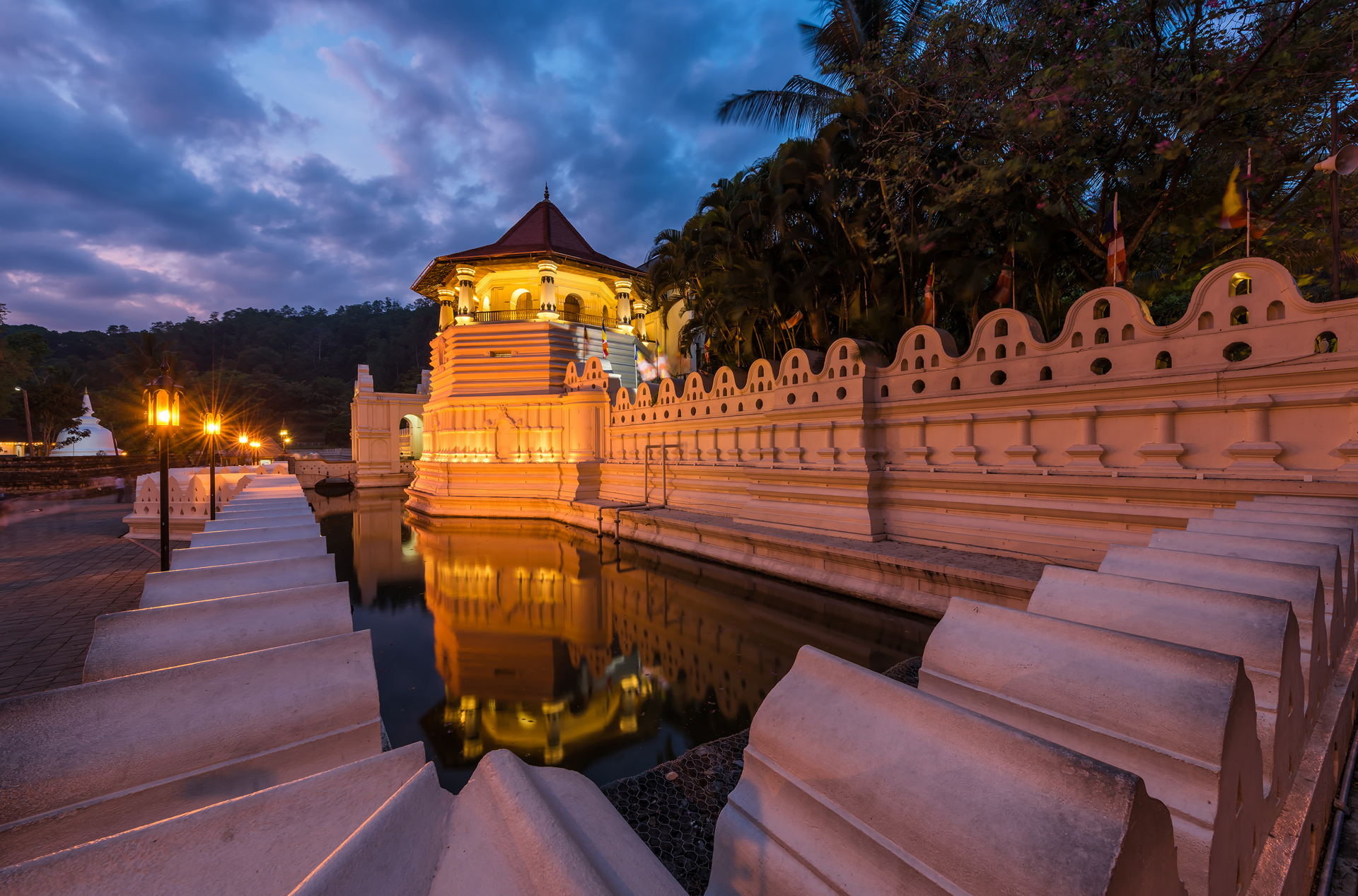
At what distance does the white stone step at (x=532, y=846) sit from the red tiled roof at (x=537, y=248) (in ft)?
66.5

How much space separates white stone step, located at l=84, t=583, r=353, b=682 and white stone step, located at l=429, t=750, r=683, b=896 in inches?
62.7

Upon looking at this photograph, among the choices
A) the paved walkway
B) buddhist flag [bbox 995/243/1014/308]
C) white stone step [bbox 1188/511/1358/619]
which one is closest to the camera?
white stone step [bbox 1188/511/1358/619]

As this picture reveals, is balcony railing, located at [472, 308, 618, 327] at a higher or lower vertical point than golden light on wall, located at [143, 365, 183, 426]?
higher

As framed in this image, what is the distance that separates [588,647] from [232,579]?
3.69m

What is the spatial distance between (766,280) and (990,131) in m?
3.96

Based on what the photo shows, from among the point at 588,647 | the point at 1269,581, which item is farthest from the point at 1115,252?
the point at 588,647

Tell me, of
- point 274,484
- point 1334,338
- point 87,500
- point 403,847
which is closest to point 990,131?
point 1334,338

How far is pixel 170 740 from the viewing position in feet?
4.81

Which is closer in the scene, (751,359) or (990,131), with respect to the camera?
(990,131)

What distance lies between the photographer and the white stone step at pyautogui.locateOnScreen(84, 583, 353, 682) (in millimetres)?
1953

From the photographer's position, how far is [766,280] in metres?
9.59

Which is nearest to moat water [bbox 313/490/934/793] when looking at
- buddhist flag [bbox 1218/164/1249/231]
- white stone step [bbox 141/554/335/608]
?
white stone step [bbox 141/554/335/608]

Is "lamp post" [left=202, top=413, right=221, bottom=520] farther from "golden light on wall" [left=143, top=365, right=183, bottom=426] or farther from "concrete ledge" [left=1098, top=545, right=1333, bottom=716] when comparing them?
"concrete ledge" [left=1098, top=545, right=1333, bottom=716]

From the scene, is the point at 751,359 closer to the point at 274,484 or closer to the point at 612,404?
the point at 612,404
